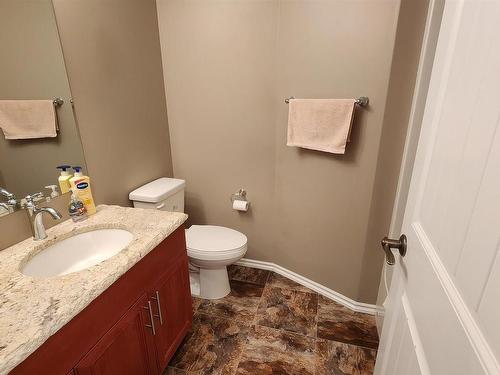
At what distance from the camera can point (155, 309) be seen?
4.17 ft

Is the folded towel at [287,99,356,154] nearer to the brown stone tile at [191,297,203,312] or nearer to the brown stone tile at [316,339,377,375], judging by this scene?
the brown stone tile at [316,339,377,375]

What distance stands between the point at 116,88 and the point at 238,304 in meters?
1.63

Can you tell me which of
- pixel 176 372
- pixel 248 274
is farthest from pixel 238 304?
pixel 176 372

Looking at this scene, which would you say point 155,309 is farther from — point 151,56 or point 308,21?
point 308,21

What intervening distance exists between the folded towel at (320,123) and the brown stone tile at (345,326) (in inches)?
43.4

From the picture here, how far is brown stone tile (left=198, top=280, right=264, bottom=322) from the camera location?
1880mm

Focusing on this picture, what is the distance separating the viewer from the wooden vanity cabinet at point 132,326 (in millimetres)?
819

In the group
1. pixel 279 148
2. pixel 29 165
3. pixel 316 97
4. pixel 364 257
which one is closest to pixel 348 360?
pixel 364 257

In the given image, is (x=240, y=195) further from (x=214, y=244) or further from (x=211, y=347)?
(x=211, y=347)

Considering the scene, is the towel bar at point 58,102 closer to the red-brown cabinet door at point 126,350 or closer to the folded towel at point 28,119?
the folded towel at point 28,119

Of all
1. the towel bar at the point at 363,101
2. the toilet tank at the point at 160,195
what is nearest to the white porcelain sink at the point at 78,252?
the toilet tank at the point at 160,195

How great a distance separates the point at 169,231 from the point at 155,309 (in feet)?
1.20

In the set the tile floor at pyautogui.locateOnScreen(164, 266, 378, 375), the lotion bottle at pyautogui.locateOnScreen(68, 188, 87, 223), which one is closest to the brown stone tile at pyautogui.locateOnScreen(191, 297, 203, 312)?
the tile floor at pyautogui.locateOnScreen(164, 266, 378, 375)

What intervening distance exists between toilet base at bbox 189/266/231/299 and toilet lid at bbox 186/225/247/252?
0.74ft
